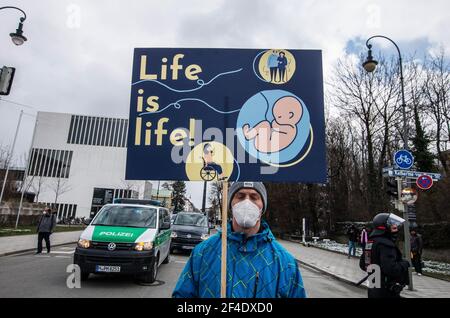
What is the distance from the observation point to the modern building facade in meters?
71.2

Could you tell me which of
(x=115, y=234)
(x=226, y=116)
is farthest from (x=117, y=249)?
(x=226, y=116)

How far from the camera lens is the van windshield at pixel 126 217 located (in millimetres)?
8367

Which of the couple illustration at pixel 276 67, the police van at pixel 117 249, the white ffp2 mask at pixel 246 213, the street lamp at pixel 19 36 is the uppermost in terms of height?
the street lamp at pixel 19 36

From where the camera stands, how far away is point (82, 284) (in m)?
7.40

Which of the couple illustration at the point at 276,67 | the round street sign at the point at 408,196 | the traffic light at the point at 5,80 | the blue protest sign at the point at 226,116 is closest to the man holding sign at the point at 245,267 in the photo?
the blue protest sign at the point at 226,116

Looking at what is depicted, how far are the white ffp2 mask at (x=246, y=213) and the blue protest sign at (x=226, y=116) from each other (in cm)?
74

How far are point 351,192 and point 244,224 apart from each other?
123 feet

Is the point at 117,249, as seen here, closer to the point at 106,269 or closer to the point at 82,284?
the point at 106,269

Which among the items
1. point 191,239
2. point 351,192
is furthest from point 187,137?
point 351,192

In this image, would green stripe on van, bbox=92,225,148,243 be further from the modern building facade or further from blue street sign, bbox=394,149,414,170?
the modern building facade

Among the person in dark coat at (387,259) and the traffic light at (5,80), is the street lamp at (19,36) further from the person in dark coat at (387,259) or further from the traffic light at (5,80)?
the person in dark coat at (387,259)

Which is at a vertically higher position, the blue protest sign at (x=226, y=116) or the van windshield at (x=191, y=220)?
the blue protest sign at (x=226, y=116)

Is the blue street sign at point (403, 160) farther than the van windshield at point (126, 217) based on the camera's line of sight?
Yes
